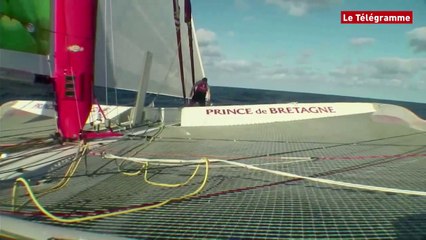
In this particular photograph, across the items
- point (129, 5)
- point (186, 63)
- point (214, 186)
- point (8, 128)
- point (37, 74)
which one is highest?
point (129, 5)

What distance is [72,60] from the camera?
19.6ft

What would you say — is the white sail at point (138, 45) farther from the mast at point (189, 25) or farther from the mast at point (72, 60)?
the mast at point (72, 60)

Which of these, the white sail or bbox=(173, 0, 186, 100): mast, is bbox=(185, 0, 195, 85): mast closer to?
the white sail

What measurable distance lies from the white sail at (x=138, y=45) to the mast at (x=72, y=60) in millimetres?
2415

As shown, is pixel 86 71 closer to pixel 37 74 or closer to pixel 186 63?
pixel 37 74

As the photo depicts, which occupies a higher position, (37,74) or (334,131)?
(37,74)

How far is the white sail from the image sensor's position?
9.23 metres

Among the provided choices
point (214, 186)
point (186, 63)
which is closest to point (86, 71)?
point (214, 186)

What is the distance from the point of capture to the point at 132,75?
1013 cm

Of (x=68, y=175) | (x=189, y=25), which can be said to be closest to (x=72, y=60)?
(x=68, y=175)

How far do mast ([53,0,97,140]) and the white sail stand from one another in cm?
242

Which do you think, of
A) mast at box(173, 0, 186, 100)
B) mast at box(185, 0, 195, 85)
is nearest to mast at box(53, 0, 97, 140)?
mast at box(173, 0, 186, 100)

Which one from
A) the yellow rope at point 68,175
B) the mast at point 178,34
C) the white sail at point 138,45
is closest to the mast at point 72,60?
the yellow rope at point 68,175

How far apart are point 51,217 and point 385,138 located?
6133mm
